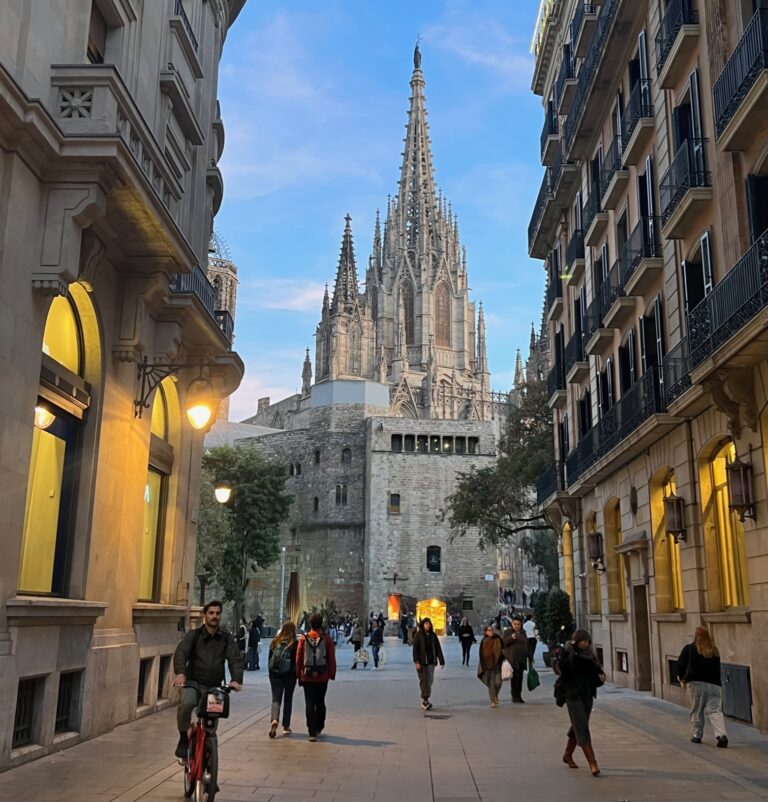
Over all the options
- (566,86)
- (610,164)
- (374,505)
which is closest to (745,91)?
(610,164)

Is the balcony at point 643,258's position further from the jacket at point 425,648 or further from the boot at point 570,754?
the boot at point 570,754

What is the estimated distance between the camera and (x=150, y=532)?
15.6 m

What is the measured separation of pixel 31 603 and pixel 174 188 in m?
6.44

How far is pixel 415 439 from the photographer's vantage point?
210 feet

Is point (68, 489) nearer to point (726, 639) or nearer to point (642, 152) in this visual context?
point (726, 639)

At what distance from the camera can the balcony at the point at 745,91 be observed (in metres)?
12.2

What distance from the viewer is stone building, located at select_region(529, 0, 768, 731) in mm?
12836

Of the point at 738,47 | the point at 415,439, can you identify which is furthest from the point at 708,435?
the point at 415,439

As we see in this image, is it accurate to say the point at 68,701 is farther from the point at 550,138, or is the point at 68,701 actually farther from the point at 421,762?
the point at 550,138

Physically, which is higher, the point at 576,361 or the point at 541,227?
the point at 541,227

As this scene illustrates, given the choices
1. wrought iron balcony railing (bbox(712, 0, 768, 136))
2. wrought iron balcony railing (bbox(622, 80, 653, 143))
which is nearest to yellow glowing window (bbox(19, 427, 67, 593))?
wrought iron balcony railing (bbox(712, 0, 768, 136))

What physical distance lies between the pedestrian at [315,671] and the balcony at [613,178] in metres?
12.9

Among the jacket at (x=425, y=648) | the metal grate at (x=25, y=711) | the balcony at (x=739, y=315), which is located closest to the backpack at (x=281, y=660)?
the metal grate at (x=25, y=711)

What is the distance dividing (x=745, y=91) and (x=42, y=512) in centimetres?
1146
